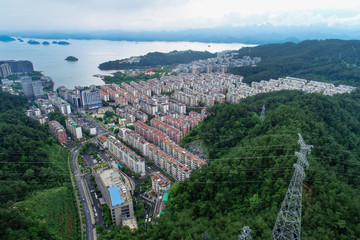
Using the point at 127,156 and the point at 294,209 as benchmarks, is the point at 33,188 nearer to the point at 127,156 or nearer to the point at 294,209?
the point at 127,156

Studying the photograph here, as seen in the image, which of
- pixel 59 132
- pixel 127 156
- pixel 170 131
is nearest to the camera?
pixel 127 156

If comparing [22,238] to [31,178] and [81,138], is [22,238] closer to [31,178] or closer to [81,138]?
[31,178]

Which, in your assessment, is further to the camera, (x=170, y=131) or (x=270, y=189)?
(x=170, y=131)

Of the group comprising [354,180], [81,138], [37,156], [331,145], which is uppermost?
[331,145]

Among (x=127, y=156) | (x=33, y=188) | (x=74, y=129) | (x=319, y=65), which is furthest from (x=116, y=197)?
(x=319, y=65)

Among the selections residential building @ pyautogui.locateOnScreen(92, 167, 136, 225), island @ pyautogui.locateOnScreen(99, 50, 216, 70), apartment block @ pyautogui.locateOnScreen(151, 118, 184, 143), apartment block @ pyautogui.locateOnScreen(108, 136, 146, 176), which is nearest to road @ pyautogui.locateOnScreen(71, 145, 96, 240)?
residential building @ pyautogui.locateOnScreen(92, 167, 136, 225)

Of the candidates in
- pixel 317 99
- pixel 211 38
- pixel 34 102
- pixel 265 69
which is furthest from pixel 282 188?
pixel 211 38
